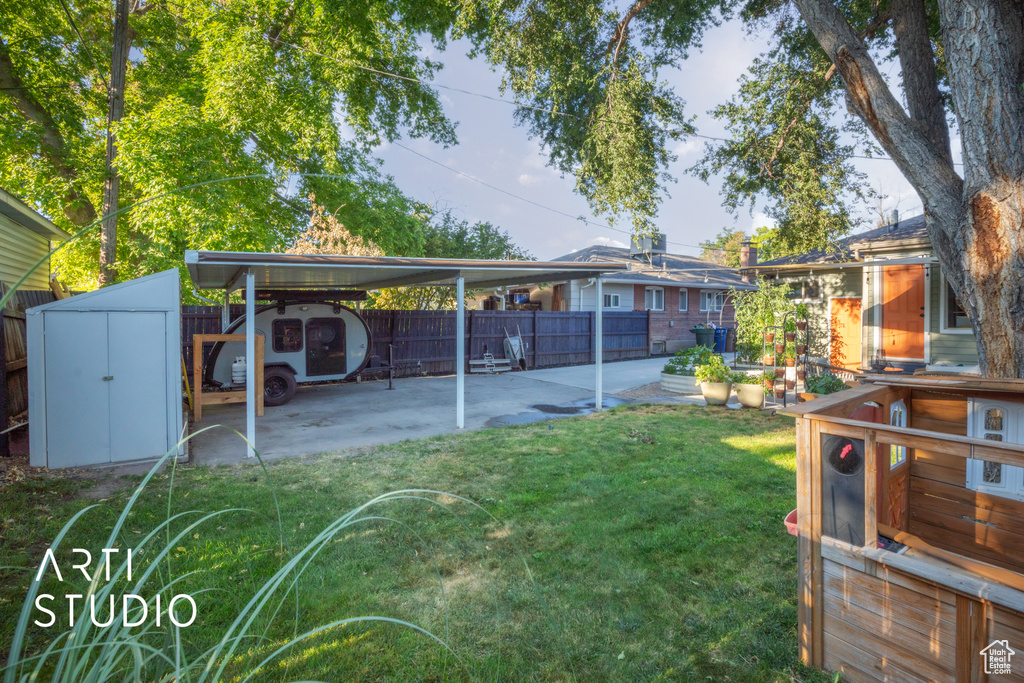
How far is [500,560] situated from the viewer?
362cm

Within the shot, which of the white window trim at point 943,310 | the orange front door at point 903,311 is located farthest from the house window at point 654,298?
the white window trim at point 943,310

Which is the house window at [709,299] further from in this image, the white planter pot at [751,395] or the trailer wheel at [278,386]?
the trailer wheel at [278,386]

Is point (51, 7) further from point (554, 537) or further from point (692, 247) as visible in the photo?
point (692, 247)

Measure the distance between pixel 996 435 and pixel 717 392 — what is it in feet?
20.1

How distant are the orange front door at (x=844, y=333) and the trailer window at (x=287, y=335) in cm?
1238

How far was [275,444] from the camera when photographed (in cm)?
689

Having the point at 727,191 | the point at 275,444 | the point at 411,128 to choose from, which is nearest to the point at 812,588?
the point at 275,444

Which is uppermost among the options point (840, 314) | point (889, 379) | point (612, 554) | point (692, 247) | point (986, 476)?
point (692, 247)

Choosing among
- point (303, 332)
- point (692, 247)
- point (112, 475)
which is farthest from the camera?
point (692, 247)

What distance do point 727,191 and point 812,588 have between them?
968cm

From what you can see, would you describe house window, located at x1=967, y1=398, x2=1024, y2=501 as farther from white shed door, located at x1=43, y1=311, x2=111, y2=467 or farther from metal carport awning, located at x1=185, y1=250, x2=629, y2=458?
white shed door, located at x1=43, y1=311, x2=111, y2=467

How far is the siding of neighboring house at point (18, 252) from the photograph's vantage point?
9586 mm

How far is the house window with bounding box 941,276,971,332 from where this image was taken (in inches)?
409

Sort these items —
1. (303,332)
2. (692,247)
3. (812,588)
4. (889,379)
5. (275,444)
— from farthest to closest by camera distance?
1. (692,247)
2. (303,332)
3. (275,444)
4. (889,379)
5. (812,588)
